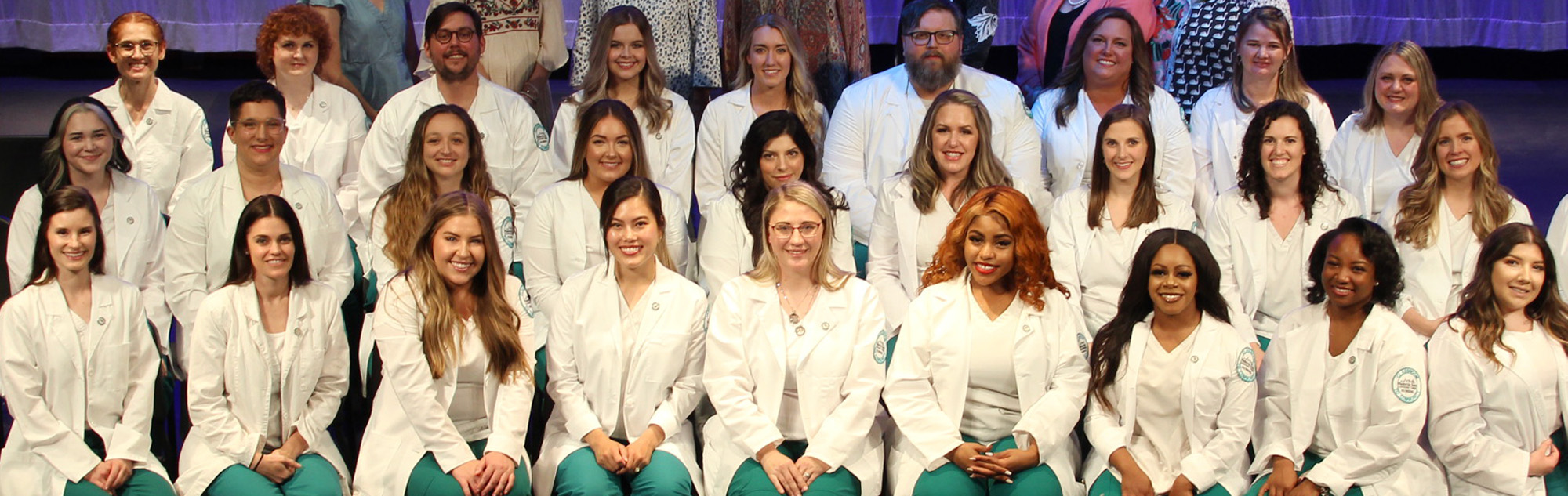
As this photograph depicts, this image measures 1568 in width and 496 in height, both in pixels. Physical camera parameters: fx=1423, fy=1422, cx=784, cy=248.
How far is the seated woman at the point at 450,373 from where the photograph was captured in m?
3.45

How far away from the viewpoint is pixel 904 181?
170 inches

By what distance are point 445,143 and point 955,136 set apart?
1.52m

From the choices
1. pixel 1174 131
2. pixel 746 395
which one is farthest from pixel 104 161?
pixel 1174 131

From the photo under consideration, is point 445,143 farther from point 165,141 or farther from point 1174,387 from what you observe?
point 1174,387

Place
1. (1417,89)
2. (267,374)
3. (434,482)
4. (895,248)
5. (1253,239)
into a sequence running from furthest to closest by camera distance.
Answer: (1417,89) < (895,248) < (1253,239) < (267,374) < (434,482)

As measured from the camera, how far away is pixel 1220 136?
4781mm

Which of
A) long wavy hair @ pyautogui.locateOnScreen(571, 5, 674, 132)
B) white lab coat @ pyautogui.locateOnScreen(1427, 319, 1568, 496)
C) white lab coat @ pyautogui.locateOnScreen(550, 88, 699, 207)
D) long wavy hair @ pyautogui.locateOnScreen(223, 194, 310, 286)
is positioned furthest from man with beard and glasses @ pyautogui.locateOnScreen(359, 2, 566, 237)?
white lab coat @ pyautogui.locateOnScreen(1427, 319, 1568, 496)

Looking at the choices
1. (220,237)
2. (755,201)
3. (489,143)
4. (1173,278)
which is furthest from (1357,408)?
(220,237)

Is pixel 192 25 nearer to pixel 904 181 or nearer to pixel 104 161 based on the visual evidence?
pixel 104 161

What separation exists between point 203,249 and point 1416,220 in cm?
352

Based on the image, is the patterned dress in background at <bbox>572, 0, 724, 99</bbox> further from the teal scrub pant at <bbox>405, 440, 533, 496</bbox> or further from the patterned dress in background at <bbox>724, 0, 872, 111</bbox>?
the teal scrub pant at <bbox>405, 440, 533, 496</bbox>

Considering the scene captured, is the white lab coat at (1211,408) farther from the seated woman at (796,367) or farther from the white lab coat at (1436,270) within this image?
the white lab coat at (1436,270)

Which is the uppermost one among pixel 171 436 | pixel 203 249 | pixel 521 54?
pixel 521 54

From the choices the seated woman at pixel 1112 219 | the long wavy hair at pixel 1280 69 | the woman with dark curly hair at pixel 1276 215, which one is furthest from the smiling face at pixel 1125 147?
the long wavy hair at pixel 1280 69
